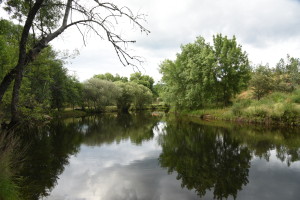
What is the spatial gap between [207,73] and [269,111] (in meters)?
11.5

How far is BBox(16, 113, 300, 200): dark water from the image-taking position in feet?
21.2

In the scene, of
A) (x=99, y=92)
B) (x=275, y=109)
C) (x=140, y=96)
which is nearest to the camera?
(x=275, y=109)

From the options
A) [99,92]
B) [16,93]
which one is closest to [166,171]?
[16,93]

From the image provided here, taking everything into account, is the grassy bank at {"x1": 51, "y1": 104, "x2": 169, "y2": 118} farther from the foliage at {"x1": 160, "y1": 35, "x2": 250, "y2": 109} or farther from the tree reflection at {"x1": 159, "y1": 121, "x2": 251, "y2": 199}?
the tree reflection at {"x1": 159, "y1": 121, "x2": 251, "y2": 199}

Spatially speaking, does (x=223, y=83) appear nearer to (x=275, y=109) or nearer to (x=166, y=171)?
(x=275, y=109)

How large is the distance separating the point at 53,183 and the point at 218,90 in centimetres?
2896

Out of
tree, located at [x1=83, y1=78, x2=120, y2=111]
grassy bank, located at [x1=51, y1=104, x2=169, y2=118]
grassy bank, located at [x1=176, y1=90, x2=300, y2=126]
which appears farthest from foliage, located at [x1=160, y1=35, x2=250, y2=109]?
grassy bank, located at [x1=51, y1=104, x2=169, y2=118]

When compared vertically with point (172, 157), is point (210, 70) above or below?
above

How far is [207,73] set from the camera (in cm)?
3080

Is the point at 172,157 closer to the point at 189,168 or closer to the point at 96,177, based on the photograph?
the point at 189,168

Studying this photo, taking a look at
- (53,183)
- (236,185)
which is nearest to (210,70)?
(236,185)

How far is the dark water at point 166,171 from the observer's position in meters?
6.46

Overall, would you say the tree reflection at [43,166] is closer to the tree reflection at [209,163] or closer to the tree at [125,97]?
the tree reflection at [209,163]

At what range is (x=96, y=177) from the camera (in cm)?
805
